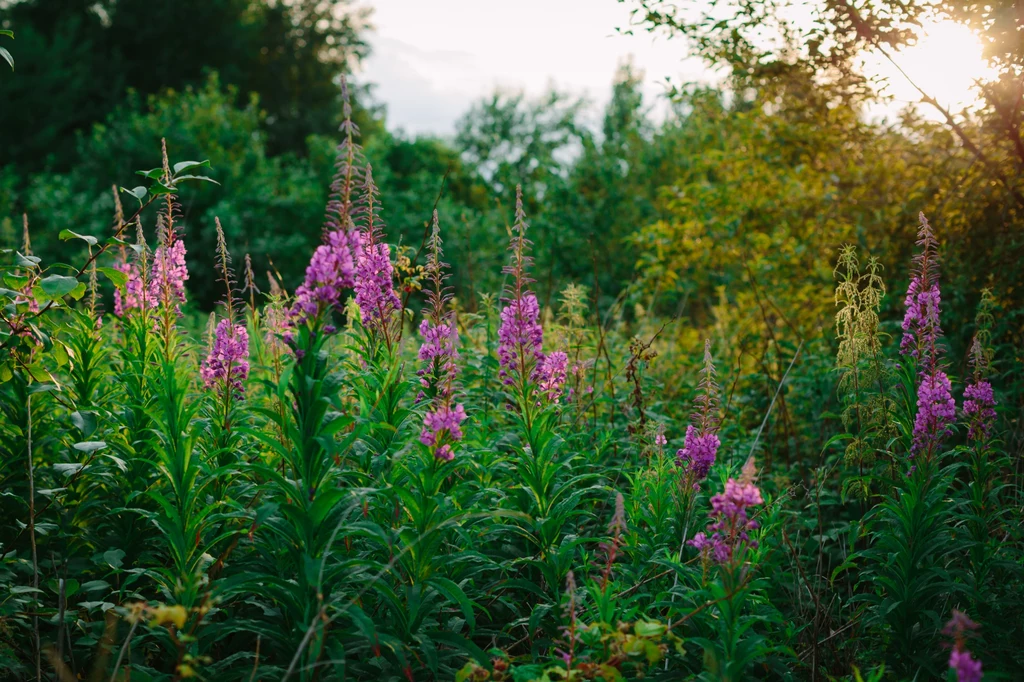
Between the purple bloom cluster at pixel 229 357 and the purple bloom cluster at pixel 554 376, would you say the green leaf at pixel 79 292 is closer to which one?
the purple bloom cluster at pixel 229 357

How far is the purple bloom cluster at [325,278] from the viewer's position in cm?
276

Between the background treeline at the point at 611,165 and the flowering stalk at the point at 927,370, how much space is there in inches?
66.3

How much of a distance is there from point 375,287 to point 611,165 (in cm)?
1246

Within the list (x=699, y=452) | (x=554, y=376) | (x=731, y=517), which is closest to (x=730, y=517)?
(x=731, y=517)

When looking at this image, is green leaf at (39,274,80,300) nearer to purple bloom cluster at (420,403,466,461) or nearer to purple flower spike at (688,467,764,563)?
purple bloom cluster at (420,403,466,461)

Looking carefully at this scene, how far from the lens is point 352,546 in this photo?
3604 millimetres

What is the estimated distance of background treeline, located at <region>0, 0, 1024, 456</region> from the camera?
6387 millimetres

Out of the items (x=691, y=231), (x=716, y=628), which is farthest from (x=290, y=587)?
(x=691, y=231)

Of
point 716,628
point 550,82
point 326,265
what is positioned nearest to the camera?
point 326,265

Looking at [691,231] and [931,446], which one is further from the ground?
[691,231]

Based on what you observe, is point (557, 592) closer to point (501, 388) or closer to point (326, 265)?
point (326, 265)

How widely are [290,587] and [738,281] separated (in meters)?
9.84

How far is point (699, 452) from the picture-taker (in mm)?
3666

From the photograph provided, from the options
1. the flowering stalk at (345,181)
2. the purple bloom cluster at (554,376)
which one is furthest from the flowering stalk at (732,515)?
the flowering stalk at (345,181)
